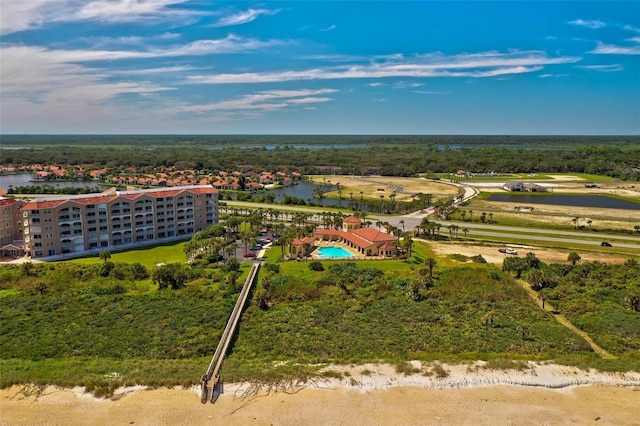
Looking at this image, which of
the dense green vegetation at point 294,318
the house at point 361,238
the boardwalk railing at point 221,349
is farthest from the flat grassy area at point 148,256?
the house at point 361,238

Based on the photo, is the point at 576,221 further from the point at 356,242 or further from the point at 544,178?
the point at 544,178

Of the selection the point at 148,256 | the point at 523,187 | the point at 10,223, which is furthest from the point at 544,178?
the point at 10,223

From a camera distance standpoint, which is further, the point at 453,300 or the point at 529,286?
the point at 529,286

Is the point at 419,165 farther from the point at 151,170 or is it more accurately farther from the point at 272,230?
the point at 272,230

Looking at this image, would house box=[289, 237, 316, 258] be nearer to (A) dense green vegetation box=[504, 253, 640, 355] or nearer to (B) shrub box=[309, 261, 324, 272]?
(B) shrub box=[309, 261, 324, 272]

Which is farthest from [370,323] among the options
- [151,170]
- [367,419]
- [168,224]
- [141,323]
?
[151,170]
